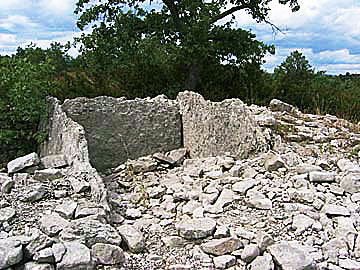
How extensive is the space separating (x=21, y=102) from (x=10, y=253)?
3.46 meters

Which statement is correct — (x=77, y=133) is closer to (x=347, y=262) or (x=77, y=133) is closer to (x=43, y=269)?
(x=43, y=269)

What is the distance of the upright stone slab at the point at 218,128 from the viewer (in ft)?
17.7

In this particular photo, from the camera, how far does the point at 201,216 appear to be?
399 centimetres

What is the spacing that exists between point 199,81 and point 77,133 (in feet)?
19.2

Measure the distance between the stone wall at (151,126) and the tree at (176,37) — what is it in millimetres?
2979

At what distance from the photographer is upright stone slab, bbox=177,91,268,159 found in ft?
17.7

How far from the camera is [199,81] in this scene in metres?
10.5

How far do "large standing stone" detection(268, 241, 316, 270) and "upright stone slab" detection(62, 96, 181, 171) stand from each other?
348 cm

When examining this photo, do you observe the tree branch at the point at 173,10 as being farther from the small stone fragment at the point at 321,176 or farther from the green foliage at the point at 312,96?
the small stone fragment at the point at 321,176

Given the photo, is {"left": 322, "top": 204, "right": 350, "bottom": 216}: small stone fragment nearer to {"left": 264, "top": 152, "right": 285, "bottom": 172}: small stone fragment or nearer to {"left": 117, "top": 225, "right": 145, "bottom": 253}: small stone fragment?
{"left": 264, "top": 152, "right": 285, "bottom": 172}: small stone fragment

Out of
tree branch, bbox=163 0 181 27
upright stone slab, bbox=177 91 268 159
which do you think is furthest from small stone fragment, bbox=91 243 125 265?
tree branch, bbox=163 0 181 27

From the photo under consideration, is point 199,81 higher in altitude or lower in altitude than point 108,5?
lower

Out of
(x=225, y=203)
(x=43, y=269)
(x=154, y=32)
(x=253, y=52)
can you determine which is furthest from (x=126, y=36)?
(x=43, y=269)

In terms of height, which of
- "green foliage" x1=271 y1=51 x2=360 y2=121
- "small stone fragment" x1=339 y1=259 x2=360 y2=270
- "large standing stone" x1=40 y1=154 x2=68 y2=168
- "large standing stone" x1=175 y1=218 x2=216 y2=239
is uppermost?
"green foliage" x1=271 y1=51 x2=360 y2=121
